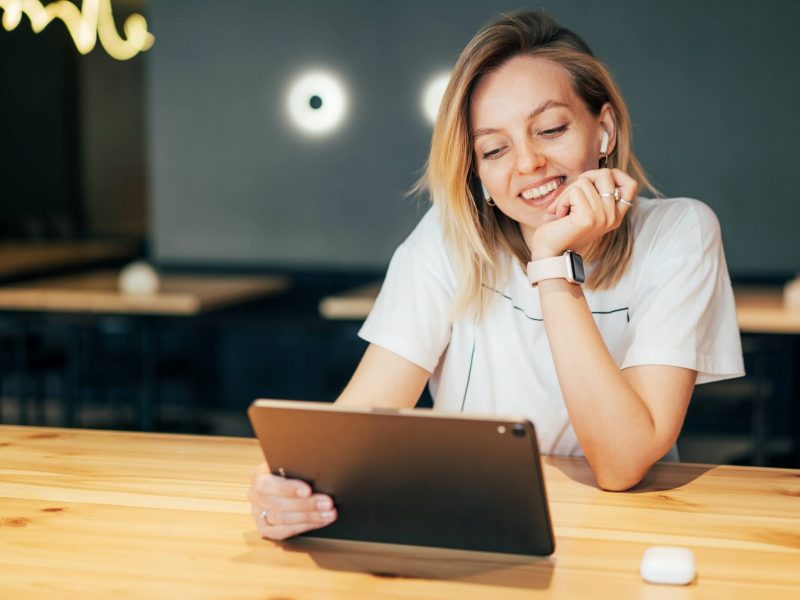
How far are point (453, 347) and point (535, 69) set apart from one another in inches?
19.5

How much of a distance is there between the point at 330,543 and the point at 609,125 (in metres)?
0.93

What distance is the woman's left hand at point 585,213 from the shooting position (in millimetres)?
1514

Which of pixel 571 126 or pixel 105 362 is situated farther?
pixel 105 362

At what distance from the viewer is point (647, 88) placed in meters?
4.95

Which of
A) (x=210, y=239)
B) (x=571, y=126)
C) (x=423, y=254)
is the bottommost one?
(x=210, y=239)

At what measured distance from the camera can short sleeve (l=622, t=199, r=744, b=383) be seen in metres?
1.49

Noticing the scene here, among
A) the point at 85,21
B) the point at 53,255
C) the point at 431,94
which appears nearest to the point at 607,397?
the point at 85,21

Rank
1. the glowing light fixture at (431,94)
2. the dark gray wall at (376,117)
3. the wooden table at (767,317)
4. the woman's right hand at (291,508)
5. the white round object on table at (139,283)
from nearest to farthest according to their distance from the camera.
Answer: the woman's right hand at (291,508)
the wooden table at (767,317)
the white round object on table at (139,283)
the dark gray wall at (376,117)
the glowing light fixture at (431,94)

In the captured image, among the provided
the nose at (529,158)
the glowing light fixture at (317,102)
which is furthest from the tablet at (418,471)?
the glowing light fixture at (317,102)

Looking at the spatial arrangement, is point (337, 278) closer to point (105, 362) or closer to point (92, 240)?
point (105, 362)

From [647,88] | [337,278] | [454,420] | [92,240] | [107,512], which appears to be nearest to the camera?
[454,420]

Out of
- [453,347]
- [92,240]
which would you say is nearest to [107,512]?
[453,347]

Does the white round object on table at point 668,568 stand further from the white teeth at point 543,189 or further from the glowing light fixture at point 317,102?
the glowing light fixture at point 317,102

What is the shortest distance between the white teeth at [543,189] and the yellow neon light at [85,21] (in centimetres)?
68
